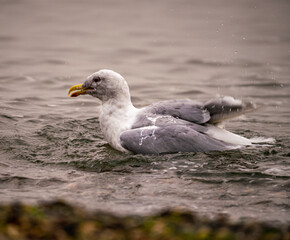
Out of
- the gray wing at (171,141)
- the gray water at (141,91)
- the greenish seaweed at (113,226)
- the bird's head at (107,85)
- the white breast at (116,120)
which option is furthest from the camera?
the bird's head at (107,85)

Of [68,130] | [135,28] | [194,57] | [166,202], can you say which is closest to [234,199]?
[166,202]

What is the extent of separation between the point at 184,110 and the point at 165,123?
0.34 meters

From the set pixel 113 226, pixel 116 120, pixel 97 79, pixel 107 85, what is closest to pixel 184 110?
pixel 116 120

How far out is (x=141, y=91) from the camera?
446 inches

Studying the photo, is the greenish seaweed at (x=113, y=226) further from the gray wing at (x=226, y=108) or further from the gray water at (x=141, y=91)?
the gray wing at (x=226, y=108)

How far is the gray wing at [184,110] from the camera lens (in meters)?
7.24

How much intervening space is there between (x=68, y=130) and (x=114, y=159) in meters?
1.62

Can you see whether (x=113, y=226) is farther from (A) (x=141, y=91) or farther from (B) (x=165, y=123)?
(A) (x=141, y=91)

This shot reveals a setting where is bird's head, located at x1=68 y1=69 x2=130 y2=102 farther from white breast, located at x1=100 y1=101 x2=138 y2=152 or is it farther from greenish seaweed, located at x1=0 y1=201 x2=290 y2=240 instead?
greenish seaweed, located at x1=0 y1=201 x2=290 y2=240

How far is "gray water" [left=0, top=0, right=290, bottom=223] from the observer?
20.1 ft

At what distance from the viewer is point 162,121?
720 centimetres

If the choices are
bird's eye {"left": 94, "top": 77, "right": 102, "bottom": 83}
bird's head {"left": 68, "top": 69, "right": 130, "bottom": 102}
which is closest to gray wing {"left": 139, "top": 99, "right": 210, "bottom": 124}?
bird's head {"left": 68, "top": 69, "right": 130, "bottom": 102}

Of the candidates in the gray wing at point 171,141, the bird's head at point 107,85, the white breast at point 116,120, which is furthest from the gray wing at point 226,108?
the bird's head at point 107,85

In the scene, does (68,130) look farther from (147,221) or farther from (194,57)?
(194,57)
